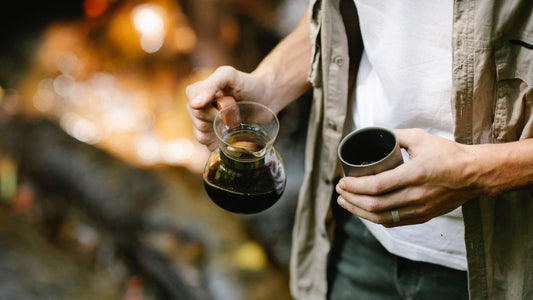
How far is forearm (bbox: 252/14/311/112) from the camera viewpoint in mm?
1658

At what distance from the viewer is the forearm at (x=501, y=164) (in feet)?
3.91

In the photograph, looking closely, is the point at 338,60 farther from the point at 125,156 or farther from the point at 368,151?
the point at 125,156

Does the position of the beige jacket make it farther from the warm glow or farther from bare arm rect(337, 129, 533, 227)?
the warm glow

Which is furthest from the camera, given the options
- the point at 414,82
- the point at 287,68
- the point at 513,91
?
the point at 287,68

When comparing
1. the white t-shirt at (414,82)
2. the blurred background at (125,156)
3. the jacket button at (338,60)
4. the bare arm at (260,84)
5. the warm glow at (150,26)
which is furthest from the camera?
the warm glow at (150,26)

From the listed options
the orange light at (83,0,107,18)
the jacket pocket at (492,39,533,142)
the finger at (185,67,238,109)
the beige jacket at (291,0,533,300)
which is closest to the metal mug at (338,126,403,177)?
the beige jacket at (291,0,533,300)

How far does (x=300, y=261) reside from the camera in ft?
6.62

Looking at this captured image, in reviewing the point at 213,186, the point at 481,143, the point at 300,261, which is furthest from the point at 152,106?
the point at 481,143

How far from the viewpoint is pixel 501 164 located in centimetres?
120

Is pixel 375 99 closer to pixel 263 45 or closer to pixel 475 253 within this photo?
pixel 475 253

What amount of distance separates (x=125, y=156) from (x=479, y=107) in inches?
111

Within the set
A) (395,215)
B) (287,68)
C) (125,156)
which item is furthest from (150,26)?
(395,215)

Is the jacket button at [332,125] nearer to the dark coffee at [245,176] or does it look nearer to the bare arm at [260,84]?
the bare arm at [260,84]

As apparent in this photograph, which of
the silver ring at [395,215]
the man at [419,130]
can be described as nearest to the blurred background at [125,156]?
the man at [419,130]
